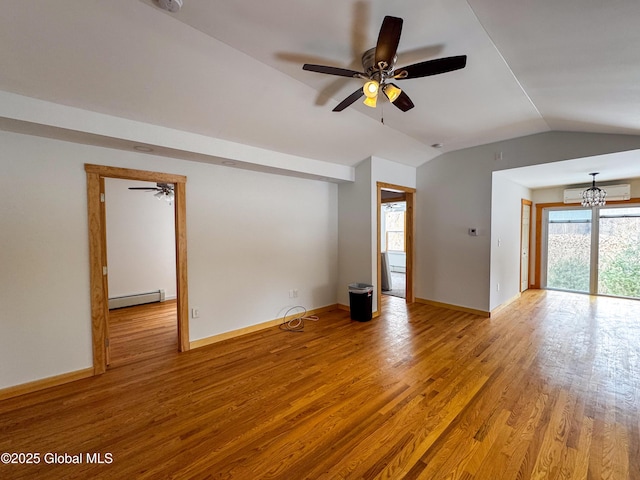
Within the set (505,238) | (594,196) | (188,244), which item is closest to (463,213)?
(505,238)

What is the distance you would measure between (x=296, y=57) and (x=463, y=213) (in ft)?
12.7

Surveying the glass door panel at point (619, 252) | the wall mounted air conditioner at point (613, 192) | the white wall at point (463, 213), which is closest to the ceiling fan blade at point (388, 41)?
the white wall at point (463, 213)

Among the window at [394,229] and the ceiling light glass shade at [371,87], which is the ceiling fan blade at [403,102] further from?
the window at [394,229]

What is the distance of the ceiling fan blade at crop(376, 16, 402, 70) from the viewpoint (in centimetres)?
151

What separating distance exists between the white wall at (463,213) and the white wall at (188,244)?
6.09ft

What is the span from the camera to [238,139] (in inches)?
129

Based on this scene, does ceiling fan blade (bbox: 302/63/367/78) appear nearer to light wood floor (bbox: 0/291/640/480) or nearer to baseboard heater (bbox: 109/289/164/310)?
light wood floor (bbox: 0/291/640/480)

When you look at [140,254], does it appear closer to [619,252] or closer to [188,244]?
[188,244]

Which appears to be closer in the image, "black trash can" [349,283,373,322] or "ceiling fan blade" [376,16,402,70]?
"ceiling fan blade" [376,16,402,70]

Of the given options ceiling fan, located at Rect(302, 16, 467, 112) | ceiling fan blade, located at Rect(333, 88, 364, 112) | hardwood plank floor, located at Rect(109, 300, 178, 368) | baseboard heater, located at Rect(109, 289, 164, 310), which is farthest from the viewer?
baseboard heater, located at Rect(109, 289, 164, 310)

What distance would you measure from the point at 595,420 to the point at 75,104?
5.01 metres

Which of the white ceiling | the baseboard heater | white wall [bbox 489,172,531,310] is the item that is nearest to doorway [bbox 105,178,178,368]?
the baseboard heater

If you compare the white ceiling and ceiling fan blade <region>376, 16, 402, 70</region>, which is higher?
the white ceiling

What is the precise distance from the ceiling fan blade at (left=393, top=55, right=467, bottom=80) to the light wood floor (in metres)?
2.59
